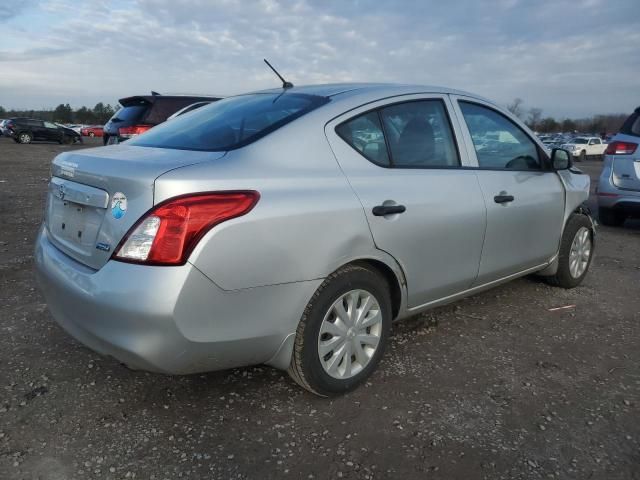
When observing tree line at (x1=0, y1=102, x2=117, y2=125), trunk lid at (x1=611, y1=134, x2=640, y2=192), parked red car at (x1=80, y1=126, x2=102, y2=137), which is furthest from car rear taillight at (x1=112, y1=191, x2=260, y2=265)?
tree line at (x1=0, y1=102, x2=117, y2=125)

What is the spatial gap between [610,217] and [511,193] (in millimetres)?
5132

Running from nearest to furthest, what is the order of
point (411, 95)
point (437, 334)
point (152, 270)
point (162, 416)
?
point (152, 270) → point (162, 416) → point (411, 95) → point (437, 334)

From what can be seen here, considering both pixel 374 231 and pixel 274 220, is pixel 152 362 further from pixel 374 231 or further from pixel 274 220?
pixel 374 231

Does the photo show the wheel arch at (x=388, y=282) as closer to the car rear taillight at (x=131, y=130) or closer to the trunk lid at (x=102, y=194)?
the trunk lid at (x=102, y=194)

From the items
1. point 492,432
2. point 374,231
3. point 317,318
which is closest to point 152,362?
point 317,318

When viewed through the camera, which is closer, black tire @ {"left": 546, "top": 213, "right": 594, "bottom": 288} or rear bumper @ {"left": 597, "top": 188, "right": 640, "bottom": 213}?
black tire @ {"left": 546, "top": 213, "right": 594, "bottom": 288}

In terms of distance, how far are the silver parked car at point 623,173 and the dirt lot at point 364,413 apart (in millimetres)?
3748

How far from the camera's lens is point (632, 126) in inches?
276

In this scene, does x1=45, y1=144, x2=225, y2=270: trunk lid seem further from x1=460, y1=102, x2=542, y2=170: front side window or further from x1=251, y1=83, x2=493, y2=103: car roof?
x1=460, y1=102, x2=542, y2=170: front side window

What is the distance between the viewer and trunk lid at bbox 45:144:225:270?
2158 mm

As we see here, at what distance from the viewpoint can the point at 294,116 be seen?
8.66 ft

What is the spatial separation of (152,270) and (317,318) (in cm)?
81

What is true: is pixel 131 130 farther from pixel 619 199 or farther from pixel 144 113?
pixel 619 199

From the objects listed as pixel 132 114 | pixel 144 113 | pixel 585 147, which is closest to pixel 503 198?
pixel 144 113
